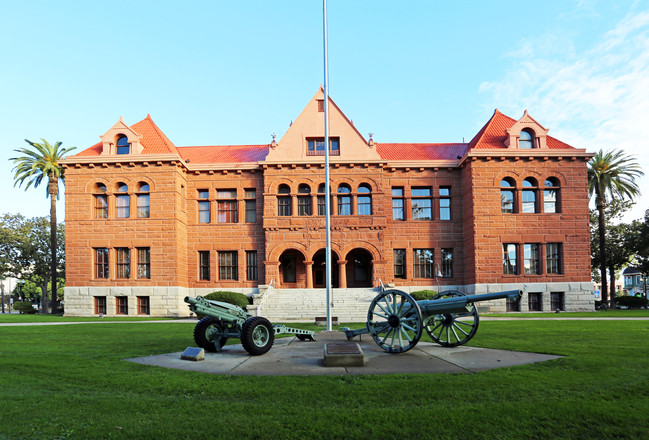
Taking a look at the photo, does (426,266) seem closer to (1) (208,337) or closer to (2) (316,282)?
(2) (316,282)

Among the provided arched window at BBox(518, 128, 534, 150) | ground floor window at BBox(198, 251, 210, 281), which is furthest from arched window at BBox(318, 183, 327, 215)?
arched window at BBox(518, 128, 534, 150)

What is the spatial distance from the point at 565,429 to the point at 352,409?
2.39 metres

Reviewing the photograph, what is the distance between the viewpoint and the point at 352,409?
19.3ft

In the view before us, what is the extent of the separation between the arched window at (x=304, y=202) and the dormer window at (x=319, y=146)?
90.4 inches

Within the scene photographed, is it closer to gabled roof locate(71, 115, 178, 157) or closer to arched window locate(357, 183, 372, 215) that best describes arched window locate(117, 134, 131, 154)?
gabled roof locate(71, 115, 178, 157)

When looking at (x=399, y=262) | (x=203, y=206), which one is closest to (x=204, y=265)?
(x=203, y=206)

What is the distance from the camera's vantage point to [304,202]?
1264 inches

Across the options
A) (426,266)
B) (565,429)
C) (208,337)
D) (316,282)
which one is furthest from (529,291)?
(565,429)

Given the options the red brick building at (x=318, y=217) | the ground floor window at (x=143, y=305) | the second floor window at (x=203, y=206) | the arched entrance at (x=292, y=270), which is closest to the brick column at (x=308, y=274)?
the red brick building at (x=318, y=217)

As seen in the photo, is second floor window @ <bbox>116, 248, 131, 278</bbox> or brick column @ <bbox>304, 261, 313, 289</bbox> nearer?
second floor window @ <bbox>116, 248, 131, 278</bbox>

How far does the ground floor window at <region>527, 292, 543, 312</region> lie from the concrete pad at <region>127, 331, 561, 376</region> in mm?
21515

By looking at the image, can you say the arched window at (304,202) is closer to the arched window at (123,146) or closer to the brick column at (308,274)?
the brick column at (308,274)

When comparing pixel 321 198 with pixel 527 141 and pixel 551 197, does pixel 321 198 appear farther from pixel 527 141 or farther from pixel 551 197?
pixel 551 197

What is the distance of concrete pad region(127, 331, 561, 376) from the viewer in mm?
8508
